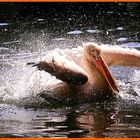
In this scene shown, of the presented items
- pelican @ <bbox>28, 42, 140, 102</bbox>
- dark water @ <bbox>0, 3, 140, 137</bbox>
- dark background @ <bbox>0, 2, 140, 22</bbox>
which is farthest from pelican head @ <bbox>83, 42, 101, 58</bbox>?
dark background @ <bbox>0, 2, 140, 22</bbox>

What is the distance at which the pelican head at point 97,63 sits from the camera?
22.0 ft

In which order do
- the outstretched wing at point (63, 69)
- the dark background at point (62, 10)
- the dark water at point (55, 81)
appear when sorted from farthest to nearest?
the dark background at point (62, 10) < the outstretched wing at point (63, 69) < the dark water at point (55, 81)

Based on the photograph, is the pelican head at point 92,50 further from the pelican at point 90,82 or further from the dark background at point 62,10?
the dark background at point 62,10

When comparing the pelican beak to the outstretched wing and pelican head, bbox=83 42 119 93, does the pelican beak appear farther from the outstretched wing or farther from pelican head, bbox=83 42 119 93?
the outstretched wing

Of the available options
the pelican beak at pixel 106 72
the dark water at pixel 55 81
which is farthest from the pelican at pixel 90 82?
the dark water at pixel 55 81

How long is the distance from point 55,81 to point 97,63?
2.03 feet

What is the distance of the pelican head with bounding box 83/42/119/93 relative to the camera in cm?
670

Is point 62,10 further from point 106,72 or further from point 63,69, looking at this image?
point 63,69

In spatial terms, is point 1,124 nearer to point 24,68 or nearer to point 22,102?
point 22,102

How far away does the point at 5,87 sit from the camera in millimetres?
7410

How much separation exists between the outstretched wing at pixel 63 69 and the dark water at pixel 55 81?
368mm

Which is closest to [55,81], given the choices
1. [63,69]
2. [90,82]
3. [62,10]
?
[90,82]

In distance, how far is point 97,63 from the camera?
22.0 ft

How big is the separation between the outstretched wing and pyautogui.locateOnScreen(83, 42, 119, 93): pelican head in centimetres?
34
